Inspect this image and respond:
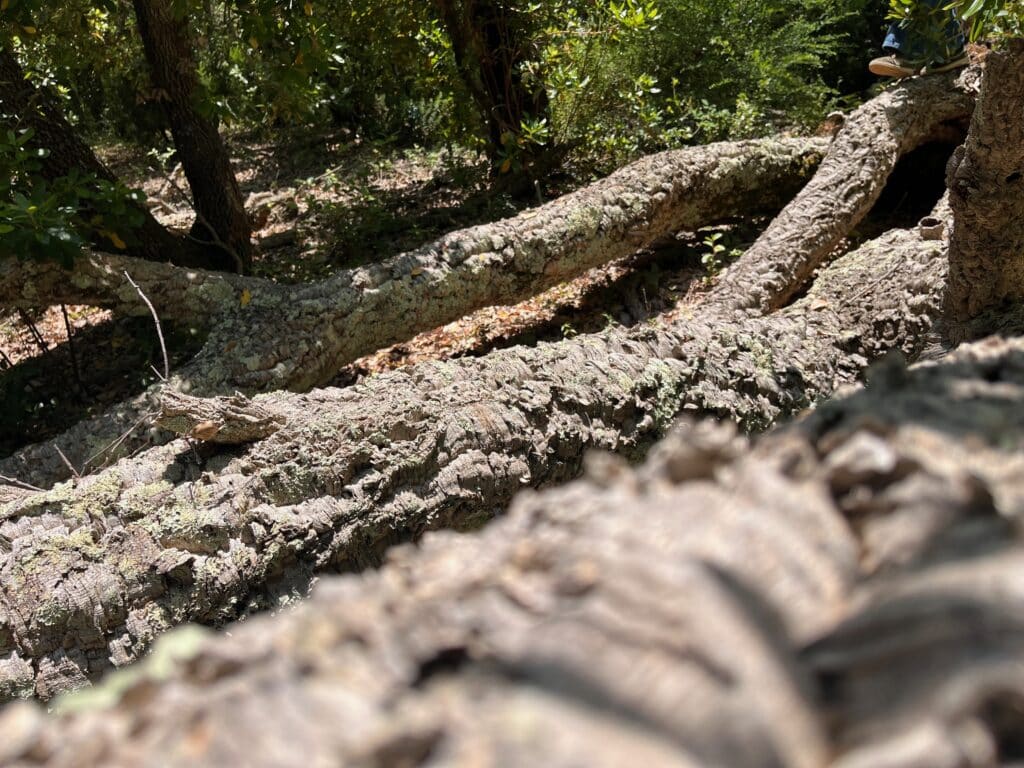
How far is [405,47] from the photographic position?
6852 millimetres

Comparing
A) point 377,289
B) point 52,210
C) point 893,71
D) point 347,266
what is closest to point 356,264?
point 347,266

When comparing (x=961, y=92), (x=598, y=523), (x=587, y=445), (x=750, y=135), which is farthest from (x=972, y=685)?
(x=750, y=135)

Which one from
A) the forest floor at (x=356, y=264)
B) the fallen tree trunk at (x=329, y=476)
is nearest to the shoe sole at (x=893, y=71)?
the forest floor at (x=356, y=264)

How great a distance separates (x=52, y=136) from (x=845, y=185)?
5231 millimetres

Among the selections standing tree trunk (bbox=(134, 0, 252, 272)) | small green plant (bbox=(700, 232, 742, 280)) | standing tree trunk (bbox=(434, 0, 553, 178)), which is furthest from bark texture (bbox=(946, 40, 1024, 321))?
standing tree trunk (bbox=(134, 0, 252, 272))

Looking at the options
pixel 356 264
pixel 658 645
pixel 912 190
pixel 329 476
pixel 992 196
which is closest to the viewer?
pixel 658 645

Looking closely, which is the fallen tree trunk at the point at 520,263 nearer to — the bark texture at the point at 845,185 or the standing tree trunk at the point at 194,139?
the bark texture at the point at 845,185

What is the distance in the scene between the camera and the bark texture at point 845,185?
474 centimetres

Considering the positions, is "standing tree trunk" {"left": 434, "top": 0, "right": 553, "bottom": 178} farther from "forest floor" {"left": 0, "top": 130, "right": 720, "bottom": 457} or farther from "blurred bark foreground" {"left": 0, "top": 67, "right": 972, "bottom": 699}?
"blurred bark foreground" {"left": 0, "top": 67, "right": 972, "bottom": 699}

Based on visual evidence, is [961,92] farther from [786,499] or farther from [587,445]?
[786,499]

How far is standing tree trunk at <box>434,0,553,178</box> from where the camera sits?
6707 millimetres

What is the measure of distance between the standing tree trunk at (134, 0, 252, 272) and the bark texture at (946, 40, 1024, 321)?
470cm

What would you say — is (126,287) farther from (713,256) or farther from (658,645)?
(658,645)

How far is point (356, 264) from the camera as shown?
6484mm
